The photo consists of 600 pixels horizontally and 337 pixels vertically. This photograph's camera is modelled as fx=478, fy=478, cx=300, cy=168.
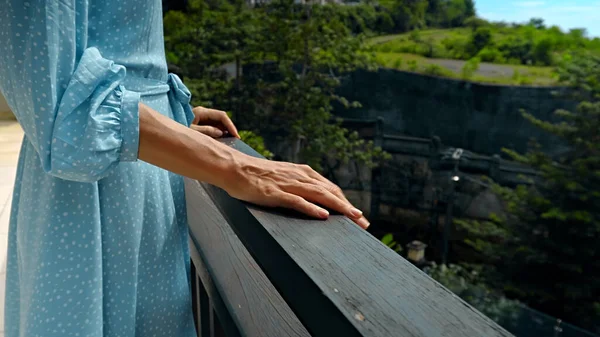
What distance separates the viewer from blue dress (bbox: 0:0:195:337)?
462 millimetres

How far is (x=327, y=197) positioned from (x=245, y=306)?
183mm

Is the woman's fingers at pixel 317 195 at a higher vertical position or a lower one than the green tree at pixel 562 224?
higher

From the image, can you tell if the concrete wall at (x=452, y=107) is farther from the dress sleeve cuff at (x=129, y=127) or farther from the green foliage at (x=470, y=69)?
the dress sleeve cuff at (x=129, y=127)

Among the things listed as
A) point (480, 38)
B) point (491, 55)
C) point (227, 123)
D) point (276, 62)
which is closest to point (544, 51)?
point (491, 55)

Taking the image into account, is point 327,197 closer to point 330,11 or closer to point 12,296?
point 12,296

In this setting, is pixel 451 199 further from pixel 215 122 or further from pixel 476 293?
pixel 215 122

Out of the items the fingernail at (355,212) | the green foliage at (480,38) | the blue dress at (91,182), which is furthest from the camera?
the green foliage at (480,38)

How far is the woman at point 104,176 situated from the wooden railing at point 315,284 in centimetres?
5

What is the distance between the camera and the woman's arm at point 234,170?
0.49 metres

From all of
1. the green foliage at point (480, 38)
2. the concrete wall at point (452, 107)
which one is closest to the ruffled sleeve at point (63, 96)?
the concrete wall at point (452, 107)

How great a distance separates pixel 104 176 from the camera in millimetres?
494

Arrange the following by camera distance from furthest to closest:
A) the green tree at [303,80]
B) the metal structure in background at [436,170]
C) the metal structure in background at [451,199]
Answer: the metal structure in background at [451,199], the metal structure in background at [436,170], the green tree at [303,80]

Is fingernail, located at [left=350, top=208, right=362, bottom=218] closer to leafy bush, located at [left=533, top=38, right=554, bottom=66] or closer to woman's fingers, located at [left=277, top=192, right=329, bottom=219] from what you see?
woman's fingers, located at [left=277, top=192, right=329, bottom=219]

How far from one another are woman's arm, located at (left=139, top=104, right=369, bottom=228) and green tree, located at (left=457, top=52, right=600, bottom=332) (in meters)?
8.49
